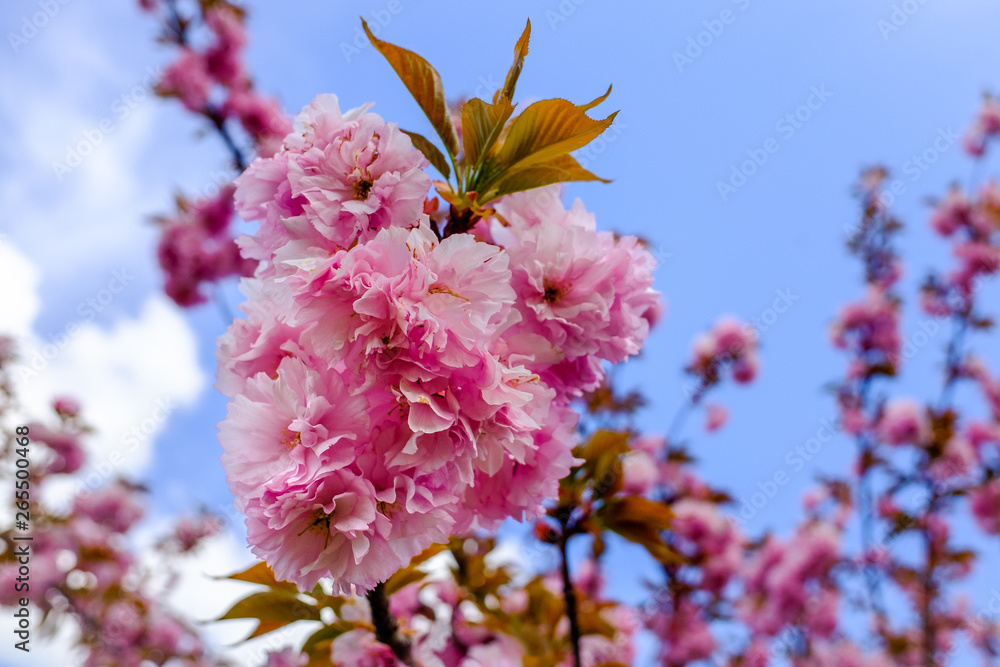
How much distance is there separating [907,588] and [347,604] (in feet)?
16.1

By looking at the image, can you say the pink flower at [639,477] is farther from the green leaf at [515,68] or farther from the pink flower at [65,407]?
the pink flower at [65,407]

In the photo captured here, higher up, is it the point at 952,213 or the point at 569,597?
the point at 952,213

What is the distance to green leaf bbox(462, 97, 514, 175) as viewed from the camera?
89 cm

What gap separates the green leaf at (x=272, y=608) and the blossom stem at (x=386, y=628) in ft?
0.46

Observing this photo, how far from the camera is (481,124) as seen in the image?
91 centimetres

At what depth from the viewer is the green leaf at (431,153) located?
938mm

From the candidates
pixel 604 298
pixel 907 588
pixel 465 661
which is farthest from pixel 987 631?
pixel 604 298

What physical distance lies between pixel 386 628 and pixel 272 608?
0.66 ft

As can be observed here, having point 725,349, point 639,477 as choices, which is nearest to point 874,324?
point 725,349

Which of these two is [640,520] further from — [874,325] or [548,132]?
[874,325]

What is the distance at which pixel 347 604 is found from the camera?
1225 millimetres

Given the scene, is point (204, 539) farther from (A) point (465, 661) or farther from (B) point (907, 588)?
(B) point (907, 588)

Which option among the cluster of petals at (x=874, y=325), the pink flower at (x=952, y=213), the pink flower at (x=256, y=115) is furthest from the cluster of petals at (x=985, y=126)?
the pink flower at (x=256, y=115)

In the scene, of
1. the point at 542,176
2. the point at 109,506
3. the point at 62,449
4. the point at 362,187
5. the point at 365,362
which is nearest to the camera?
the point at 365,362
